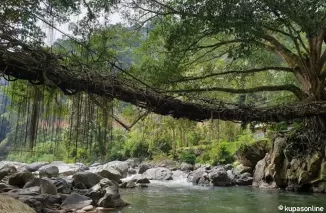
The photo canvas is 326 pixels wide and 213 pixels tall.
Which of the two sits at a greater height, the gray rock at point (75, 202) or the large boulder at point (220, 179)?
the large boulder at point (220, 179)

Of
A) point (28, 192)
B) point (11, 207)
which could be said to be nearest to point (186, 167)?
point (28, 192)

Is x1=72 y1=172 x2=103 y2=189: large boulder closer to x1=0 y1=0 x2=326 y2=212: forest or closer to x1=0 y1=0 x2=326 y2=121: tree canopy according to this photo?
x1=0 y1=0 x2=326 y2=212: forest

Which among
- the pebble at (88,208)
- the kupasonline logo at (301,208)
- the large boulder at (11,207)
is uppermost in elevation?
the large boulder at (11,207)

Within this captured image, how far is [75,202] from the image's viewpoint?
722 cm

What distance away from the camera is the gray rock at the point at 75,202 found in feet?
23.0

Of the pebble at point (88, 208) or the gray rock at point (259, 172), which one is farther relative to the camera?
the gray rock at point (259, 172)

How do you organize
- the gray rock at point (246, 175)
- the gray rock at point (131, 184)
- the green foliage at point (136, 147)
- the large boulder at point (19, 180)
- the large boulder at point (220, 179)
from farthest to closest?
the green foliage at point (136, 147) < the gray rock at point (246, 175) < the large boulder at point (220, 179) < the gray rock at point (131, 184) < the large boulder at point (19, 180)

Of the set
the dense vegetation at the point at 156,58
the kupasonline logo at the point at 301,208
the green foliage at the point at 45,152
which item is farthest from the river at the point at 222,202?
the green foliage at the point at 45,152

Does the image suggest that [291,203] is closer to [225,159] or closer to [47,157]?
[225,159]

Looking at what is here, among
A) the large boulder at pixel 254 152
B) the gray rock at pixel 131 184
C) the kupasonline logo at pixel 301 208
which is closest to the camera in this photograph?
the kupasonline logo at pixel 301 208

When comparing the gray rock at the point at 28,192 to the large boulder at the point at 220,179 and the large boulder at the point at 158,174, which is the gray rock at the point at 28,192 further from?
the large boulder at the point at 158,174

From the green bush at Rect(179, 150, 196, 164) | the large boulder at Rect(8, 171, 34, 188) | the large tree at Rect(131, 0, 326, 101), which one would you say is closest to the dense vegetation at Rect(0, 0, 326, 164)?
the large tree at Rect(131, 0, 326, 101)

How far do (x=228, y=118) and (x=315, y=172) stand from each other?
5.07m

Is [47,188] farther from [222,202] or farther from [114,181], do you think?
[114,181]
